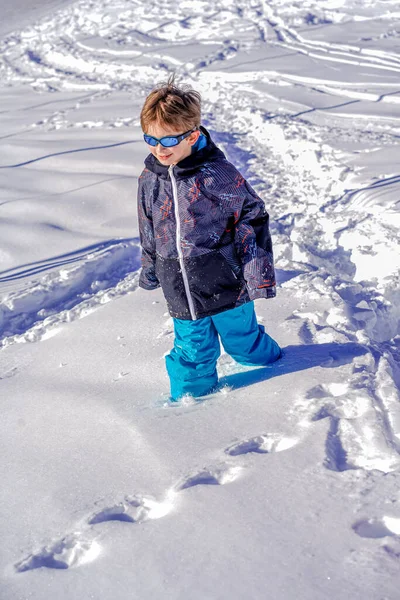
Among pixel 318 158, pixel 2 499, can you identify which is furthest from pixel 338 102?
pixel 2 499

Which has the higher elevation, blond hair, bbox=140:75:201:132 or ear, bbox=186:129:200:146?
blond hair, bbox=140:75:201:132

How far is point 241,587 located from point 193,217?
121 centimetres

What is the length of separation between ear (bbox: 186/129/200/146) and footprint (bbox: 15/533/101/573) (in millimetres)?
1294

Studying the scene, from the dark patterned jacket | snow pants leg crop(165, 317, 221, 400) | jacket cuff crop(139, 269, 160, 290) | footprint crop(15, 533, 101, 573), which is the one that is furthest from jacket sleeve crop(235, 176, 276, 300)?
footprint crop(15, 533, 101, 573)

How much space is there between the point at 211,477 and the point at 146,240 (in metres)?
0.92

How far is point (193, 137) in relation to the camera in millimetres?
2225

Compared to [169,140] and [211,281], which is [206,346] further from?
[169,140]

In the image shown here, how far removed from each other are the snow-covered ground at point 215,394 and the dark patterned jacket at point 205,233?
0.43m

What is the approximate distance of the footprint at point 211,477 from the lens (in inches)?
78.2

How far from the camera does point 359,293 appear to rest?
11.0ft

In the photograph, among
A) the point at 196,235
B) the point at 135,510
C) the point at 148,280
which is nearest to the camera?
the point at 135,510

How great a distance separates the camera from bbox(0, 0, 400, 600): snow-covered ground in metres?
1.68

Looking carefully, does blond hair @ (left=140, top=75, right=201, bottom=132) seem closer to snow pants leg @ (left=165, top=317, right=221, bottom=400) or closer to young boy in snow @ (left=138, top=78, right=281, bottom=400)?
young boy in snow @ (left=138, top=78, right=281, bottom=400)

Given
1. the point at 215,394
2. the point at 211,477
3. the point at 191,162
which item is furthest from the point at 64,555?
the point at 191,162
